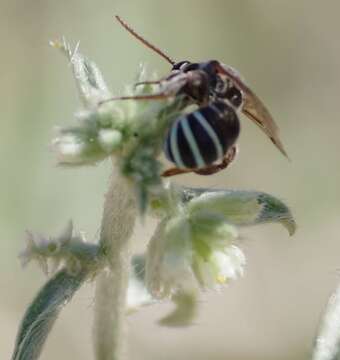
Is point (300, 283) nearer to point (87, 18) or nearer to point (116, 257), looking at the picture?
point (87, 18)

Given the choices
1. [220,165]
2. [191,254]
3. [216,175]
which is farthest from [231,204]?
[216,175]

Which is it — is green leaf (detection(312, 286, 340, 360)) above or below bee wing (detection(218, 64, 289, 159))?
below

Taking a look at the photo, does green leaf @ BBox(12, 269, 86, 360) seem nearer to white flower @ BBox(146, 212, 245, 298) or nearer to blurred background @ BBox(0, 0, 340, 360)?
white flower @ BBox(146, 212, 245, 298)

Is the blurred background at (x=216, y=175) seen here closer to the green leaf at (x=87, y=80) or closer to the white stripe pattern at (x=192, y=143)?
the green leaf at (x=87, y=80)

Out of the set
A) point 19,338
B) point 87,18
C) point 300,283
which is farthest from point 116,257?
point 87,18

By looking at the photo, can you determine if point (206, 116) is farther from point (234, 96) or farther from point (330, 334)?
point (330, 334)

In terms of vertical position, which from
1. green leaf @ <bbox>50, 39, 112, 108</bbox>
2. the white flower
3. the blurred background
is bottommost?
the white flower

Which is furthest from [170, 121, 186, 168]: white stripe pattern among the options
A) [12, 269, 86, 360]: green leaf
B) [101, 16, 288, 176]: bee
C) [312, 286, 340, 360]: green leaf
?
[312, 286, 340, 360]: green leaf
